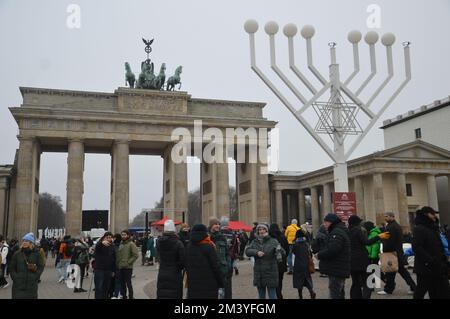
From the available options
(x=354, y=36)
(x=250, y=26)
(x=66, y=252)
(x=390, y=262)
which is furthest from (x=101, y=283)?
(x=354, y=36)

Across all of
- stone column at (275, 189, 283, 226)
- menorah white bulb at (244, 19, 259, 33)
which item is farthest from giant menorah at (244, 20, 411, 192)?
stone column at (275, 189, 283, 226)

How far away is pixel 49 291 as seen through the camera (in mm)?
15734

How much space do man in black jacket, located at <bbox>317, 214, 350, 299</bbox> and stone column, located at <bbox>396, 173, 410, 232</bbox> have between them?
35.4 m

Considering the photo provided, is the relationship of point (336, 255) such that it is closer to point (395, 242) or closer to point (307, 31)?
point (395, 242)

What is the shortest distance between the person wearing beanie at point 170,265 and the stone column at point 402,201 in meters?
37.2

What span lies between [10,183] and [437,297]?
149 feet

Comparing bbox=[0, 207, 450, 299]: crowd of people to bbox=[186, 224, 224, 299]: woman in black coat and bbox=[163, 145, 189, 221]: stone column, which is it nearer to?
bbox=[186, 224, 224, 299]: woman in black coat

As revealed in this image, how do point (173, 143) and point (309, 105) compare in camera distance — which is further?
point (173, 143)

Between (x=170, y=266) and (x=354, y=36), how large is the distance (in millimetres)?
10130

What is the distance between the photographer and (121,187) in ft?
134

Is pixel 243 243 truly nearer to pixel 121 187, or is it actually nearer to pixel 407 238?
pixel 407 238

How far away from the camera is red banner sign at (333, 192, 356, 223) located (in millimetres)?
13391

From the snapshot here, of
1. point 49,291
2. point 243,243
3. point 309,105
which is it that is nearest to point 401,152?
point 243,243
